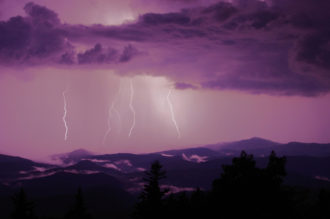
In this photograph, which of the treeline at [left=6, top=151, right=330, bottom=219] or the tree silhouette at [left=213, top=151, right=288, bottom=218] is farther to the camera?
the treeline at [left=6, top=151, right=330, bottom=219]

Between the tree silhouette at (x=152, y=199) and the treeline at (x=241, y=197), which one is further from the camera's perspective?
the tree silhouette at (x=152, y=199)

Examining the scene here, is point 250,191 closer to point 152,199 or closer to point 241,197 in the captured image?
point 241,197

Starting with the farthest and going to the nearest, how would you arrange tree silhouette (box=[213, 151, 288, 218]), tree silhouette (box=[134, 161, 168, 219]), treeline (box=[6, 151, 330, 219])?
tree silhouette (box=[134, 161, 168, 219])
treeline (box=[6, 151, 330, 219])
tree silhouette (box=[213, 151, 288, 218])

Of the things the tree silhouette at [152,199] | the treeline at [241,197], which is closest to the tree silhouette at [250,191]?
the treeline at [241,197]

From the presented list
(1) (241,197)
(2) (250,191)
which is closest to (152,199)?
(1) (241,197)

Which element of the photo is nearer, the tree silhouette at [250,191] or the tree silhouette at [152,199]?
the tree silhouette at [250,191]

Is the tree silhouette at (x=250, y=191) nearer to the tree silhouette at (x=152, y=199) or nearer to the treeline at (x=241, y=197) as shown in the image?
the treeline at (x=241, y=197)

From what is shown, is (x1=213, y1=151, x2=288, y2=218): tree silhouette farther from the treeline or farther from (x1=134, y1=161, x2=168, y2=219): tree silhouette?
(x1=134, y1=161, x2=168, y2=219): tree silhouette

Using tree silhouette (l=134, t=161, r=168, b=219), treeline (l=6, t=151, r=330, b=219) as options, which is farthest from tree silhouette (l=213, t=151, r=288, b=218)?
tree silhouette (l=134, t=161, r=168, b=219)

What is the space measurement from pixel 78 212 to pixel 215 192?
46.4ft

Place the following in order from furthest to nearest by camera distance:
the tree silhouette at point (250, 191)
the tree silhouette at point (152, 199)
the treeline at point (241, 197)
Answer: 1. the tree silhouette at point (152, 199)
2. the treeline at point (241, 197)
3. the tree silhouette at point (250, 191)

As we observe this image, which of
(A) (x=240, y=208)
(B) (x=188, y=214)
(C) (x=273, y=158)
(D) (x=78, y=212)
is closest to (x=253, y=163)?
(C) (x=273, y=158)

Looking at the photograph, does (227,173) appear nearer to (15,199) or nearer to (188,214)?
(188,214)

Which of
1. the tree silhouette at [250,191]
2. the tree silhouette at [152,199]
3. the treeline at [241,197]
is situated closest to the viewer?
the tree silhouette at [250,191]
